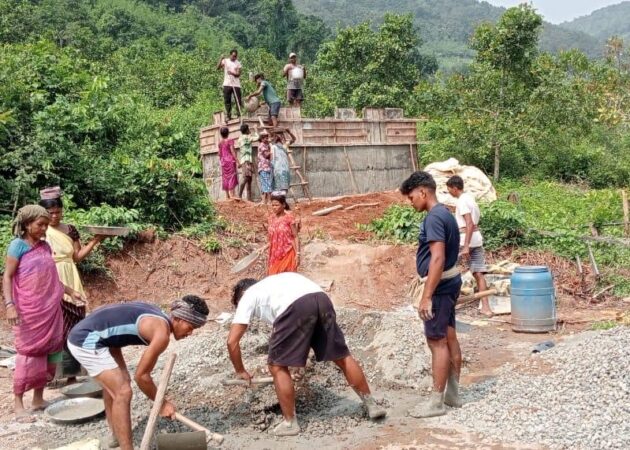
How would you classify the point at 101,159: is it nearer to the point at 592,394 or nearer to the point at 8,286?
the point at 8,286

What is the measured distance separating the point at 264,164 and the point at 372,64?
12375 millimetres

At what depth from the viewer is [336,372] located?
5.27 metres

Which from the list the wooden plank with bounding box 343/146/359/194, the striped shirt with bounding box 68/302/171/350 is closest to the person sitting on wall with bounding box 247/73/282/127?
the wooden plank with bounding box 343/146/359/194

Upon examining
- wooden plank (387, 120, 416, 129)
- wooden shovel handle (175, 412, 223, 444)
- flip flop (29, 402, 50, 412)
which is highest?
wooden plank (387, 120, 416, 129)

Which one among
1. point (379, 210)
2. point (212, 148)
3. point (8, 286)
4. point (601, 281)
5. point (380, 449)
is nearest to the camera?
point (380, 449)

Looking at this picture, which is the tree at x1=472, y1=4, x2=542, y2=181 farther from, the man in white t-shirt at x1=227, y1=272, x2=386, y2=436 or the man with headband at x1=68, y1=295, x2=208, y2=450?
the man with headband at x1=68, y1=295, x2=208, y2=450

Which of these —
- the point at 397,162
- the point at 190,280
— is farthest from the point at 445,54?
the point at 190,280

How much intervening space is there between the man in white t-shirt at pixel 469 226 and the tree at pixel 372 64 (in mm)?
15297

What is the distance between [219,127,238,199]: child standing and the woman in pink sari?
750 centimetres

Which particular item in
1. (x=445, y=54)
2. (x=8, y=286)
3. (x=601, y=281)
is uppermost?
(x=445, y=54)

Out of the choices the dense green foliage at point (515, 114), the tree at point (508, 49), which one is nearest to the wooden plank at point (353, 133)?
the dense green foliage at point (515, 114)

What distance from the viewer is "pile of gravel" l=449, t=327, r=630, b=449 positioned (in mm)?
3908

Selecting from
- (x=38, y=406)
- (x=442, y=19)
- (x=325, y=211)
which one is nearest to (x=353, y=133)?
(x=325, y=211)

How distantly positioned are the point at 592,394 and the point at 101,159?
8.18 metres
